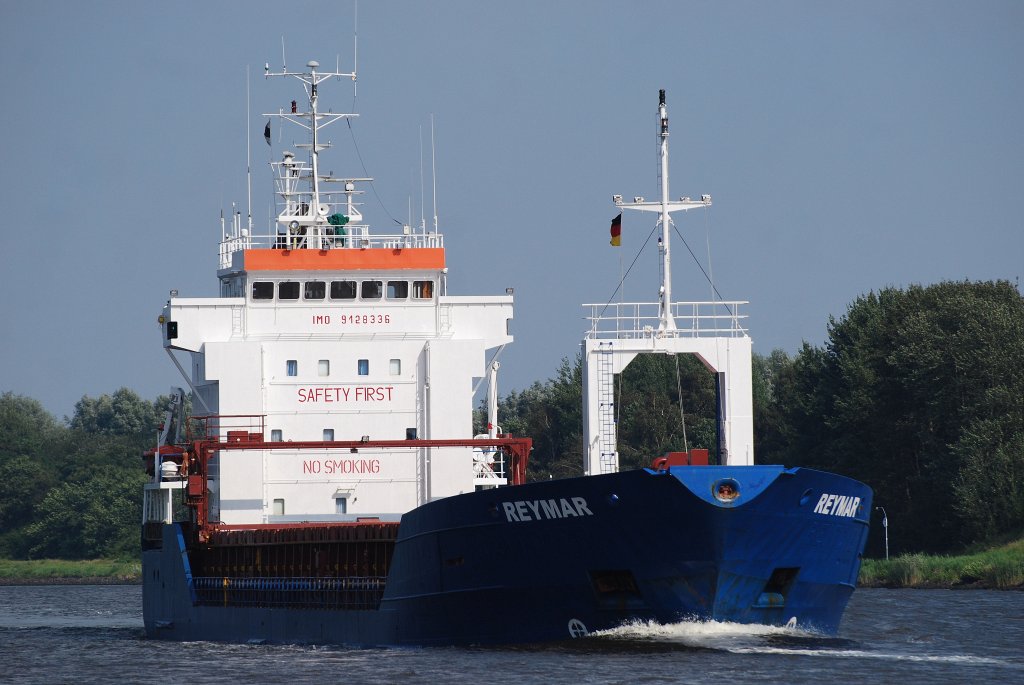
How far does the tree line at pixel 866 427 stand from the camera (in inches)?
2133

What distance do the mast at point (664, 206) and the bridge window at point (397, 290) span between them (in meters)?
5.15

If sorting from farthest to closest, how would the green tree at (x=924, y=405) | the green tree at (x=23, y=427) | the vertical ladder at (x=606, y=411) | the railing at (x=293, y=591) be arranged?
the green tree at (x=23, y=427) < the green tree at (x=924, y=405) < the vertical ladder at (x=606, y=411) < the railing at (x=293, y=591)

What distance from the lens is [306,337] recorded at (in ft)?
110

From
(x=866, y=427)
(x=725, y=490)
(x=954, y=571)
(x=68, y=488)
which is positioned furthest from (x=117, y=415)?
(x=725, y=490)

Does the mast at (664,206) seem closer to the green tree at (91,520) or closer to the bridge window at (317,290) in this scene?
the bridge window at (317,290)

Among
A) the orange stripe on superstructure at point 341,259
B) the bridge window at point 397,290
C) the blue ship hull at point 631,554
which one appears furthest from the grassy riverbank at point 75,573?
the blue ship hull at point 631,554

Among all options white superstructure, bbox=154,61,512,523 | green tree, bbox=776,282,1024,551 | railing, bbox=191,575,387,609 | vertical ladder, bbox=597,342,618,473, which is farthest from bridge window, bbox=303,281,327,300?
green tree, bbox=776,282,1024,551

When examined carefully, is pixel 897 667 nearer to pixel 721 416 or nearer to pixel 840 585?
pixel 840 585

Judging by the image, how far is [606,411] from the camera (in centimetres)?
3067

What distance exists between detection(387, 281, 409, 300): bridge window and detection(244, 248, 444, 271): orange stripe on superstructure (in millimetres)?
375

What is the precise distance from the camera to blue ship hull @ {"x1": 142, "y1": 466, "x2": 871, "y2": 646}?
22422 millimetres

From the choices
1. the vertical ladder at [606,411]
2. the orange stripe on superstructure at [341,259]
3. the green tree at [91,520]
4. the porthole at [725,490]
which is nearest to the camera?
the porthole at [725,490]

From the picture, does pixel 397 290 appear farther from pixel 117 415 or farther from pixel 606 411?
pixel 117 415

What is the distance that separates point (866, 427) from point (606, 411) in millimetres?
33040
